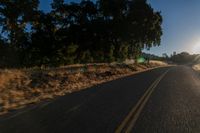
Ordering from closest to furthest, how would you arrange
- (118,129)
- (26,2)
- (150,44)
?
(118,129)
(26,2)
(150,44)

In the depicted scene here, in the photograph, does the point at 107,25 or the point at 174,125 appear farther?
the point at 107,25

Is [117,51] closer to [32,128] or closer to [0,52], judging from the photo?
[0,52]

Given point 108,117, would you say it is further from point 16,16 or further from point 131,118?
point 16,16

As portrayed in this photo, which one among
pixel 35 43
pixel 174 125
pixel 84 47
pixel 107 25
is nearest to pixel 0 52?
pixel 35 43

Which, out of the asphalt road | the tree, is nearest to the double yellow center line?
the asphalt road

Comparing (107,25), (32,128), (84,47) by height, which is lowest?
(32,128)

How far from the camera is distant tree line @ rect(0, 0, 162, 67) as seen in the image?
43.2 metres

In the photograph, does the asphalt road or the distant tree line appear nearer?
the asphalt road

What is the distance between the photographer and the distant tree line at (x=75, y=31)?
43.2 metres

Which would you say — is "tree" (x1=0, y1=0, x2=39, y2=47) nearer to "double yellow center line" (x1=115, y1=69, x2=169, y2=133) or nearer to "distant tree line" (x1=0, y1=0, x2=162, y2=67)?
"distant tree line" (x1=0, y1=0, x2=162, y2=67)

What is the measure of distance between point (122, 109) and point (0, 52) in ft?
118

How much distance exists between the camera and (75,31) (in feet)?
151

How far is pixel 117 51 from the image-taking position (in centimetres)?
4856

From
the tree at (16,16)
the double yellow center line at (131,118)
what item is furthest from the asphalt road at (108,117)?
the tree at (16,16)
